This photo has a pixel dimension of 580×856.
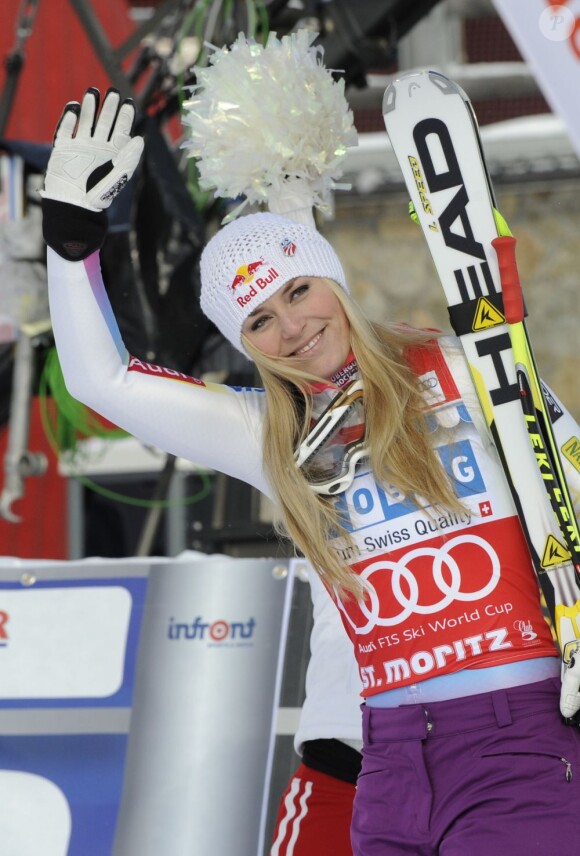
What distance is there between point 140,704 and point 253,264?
1.02m

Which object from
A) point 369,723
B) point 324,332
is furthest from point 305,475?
point 369,723

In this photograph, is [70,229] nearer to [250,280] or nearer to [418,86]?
[250,280]

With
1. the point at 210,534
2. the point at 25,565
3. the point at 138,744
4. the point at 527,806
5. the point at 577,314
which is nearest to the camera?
the point at 527,806

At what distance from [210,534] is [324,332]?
71.6 inches

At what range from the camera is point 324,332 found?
1.90 m

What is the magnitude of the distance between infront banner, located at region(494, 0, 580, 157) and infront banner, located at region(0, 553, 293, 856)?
107 centimetres

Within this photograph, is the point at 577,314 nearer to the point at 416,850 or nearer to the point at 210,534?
the point at 210,534

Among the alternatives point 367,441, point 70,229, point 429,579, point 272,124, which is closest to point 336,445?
point 367,441

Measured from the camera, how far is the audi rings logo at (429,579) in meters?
1.76

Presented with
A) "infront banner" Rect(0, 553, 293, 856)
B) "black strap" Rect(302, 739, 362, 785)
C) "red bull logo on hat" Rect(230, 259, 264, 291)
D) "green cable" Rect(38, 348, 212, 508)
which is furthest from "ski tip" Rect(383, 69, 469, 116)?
"green cable" Rect(38, 348, 212, 508)

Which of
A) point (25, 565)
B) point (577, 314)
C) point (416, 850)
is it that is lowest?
point (416, 850)

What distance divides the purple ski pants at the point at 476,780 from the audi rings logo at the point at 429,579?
0.14m

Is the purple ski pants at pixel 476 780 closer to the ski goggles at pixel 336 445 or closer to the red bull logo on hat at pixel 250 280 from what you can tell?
the ski goggles at pixel 336 445

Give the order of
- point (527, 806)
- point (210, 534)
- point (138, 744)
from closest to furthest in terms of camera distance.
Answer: point (527, 806), point (138, 744), point (210, 534)
